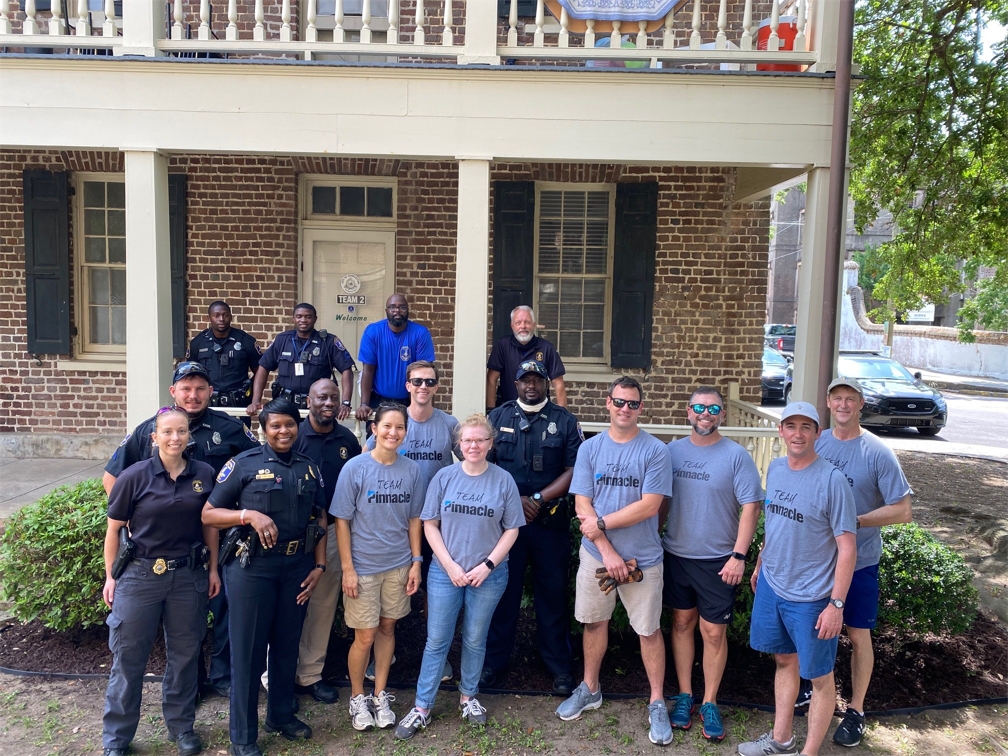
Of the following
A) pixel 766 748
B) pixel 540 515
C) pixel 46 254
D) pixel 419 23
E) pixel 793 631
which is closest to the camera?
pixel 793 631

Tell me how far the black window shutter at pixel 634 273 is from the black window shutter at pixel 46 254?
610cm

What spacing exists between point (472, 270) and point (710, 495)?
2989 mm

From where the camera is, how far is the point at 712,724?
3.86 meters

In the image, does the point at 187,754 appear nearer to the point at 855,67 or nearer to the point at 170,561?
the point at 170,561

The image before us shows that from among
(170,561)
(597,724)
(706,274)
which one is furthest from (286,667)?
(706,274)

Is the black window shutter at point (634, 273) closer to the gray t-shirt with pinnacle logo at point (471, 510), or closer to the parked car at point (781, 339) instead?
the gray t-shirt with pinnacle logo at point (471, 510)

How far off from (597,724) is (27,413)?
306 inches

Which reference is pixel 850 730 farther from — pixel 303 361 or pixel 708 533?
pixel 303 361

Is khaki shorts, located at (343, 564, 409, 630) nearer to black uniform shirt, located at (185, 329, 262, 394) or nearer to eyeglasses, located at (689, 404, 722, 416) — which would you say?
eyeglasses, located at (689, 404, 722, 416)

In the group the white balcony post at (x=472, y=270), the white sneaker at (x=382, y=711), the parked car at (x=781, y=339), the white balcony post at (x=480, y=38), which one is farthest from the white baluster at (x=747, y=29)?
the parked car at (x=781, y=339)

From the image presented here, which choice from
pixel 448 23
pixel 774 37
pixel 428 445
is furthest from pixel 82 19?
pixel 774 37

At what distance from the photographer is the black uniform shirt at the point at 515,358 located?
5691mm

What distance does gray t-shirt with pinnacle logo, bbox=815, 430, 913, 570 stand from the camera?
3715mm

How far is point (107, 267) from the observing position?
8.88 m
